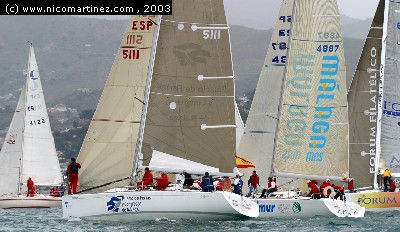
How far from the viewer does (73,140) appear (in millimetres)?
196875

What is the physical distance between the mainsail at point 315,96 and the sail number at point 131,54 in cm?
864

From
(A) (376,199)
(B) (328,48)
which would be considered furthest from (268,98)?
(A) (376,199)

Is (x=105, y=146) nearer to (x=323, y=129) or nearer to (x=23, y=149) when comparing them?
(x=323, y=129)

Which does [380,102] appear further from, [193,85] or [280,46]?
[193,85]

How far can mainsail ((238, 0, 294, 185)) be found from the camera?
51.5 m

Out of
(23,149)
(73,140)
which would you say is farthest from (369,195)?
(73,140)

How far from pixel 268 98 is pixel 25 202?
2094 cm

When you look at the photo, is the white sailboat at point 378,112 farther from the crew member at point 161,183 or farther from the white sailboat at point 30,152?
the white sailboat at point 30,152

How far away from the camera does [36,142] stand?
71.3 meters

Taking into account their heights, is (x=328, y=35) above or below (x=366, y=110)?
above

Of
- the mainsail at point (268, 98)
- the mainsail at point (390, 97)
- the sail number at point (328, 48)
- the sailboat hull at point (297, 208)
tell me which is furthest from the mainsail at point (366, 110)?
the sailboat hull at point (297, 208)

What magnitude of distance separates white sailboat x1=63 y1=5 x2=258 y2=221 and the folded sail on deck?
15.9m

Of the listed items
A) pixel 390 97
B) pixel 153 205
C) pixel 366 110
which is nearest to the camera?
pixel 153 205

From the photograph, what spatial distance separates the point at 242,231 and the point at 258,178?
8155mm
